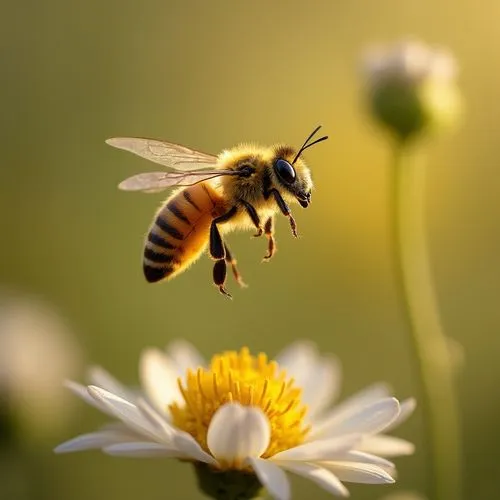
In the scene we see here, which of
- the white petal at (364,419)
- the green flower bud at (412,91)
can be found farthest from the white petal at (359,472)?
the green flower bud at (412,91)

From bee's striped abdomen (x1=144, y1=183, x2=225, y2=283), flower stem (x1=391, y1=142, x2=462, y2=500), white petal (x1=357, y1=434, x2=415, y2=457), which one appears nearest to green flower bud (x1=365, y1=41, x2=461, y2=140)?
flower stem (x1=391, y1=142, x2=462, y2=500)

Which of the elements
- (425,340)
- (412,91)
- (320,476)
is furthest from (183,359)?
(412,91)

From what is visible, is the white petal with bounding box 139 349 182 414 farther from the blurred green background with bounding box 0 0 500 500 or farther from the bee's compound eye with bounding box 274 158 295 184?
the blurred green background with bounding box 0 0 500 500

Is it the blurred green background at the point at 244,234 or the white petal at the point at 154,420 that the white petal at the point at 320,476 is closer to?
the white petal at the point at 154,420

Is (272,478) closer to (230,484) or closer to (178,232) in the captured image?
(230,484)

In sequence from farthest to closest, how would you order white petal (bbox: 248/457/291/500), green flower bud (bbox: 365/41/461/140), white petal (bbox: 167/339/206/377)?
green flower bud (bbox: 365/41/461/140)
white petal (bbox: 167/339/206/377)
white petal (bbox: 248/457/291/500)

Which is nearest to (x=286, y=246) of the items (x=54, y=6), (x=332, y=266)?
(x=332, y=266)
